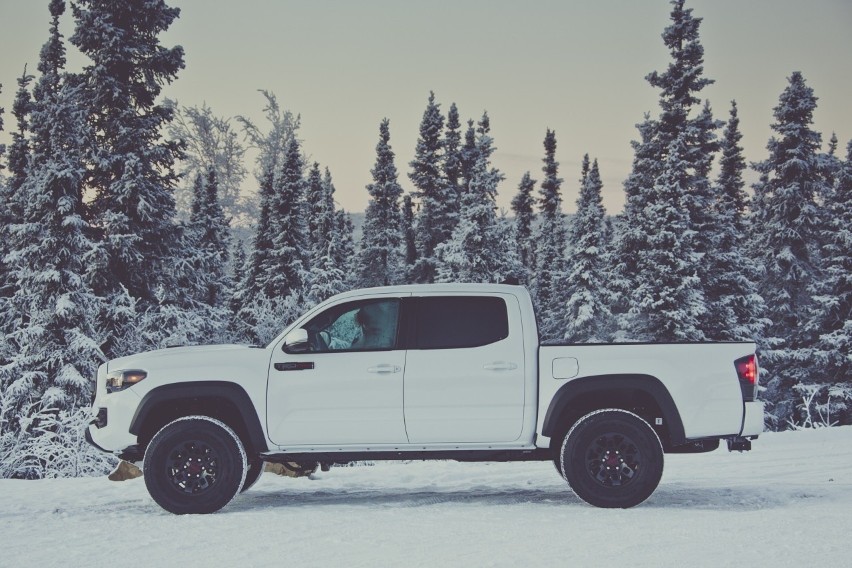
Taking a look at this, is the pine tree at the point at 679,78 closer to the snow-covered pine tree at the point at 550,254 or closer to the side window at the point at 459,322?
the snow-covered pine tree at the point at 550,254

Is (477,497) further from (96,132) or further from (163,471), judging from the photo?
(96,132)

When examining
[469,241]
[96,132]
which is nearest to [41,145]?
[96,132]

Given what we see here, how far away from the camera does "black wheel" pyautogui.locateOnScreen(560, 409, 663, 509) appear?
25.4 ft

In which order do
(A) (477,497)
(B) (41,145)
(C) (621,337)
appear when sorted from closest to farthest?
1. (A) (477,497)
2. (B) (41,145)
3. (C) (621,337)

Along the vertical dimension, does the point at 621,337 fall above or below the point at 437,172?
below

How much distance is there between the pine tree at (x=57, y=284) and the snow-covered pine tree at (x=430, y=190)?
29294 mm

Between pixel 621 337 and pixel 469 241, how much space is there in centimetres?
851

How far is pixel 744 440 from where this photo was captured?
7.74 meters

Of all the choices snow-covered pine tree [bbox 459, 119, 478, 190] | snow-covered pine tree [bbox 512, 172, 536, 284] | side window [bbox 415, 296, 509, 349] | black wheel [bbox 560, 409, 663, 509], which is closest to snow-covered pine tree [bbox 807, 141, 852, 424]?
snow-covered pine tree [bbox 459, 119, 478, 190]

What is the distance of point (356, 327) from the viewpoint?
809cm

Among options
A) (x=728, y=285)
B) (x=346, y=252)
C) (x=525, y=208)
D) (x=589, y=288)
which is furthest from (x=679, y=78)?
(x=525, y=208)

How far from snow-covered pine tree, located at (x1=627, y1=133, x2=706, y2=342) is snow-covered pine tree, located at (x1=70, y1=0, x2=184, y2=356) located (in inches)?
688

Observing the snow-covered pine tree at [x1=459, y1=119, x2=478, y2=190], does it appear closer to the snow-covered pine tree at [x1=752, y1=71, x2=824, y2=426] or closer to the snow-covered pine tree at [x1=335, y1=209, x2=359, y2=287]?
the snow-covered pine tree at [x1=335, y1=209, x2=359, y2=287]

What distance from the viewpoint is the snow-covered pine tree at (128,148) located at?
25.3m
